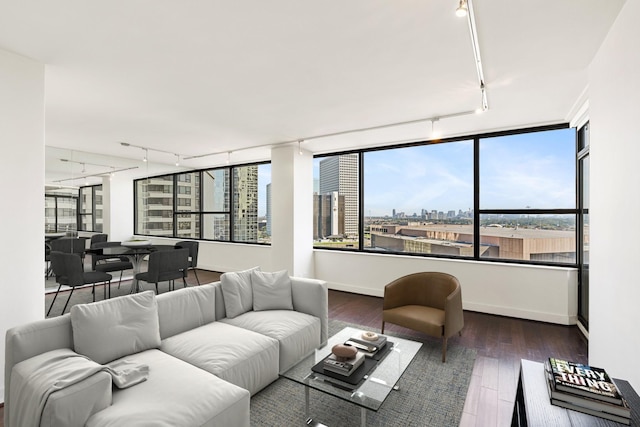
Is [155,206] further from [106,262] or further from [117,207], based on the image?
[106,262]

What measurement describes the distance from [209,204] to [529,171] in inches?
260

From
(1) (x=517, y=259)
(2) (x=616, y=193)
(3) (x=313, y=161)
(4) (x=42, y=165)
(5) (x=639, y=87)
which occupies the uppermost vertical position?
(3) (x=313, y=161)

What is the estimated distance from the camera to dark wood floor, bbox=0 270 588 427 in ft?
7.39

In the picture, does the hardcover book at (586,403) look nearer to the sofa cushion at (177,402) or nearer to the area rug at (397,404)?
the area rug at (397,404)

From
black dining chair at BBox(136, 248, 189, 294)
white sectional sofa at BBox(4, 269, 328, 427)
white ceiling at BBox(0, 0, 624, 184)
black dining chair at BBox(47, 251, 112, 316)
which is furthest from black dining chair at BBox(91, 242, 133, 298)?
white sectional sofa at BBox(4, 269, 328, 427)

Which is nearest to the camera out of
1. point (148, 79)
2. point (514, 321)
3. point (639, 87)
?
point (639, 87)

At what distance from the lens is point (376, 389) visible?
1924mm

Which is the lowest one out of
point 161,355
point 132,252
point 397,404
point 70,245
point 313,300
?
point 397,404

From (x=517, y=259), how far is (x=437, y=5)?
379 cm

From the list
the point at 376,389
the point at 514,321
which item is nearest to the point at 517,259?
the point at 514,321

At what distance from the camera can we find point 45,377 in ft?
5.11

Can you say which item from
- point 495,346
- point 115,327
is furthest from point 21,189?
point 495,346

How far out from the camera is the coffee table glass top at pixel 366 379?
1843 millimetres

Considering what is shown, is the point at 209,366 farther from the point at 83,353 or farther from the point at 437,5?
the point at 437,5
